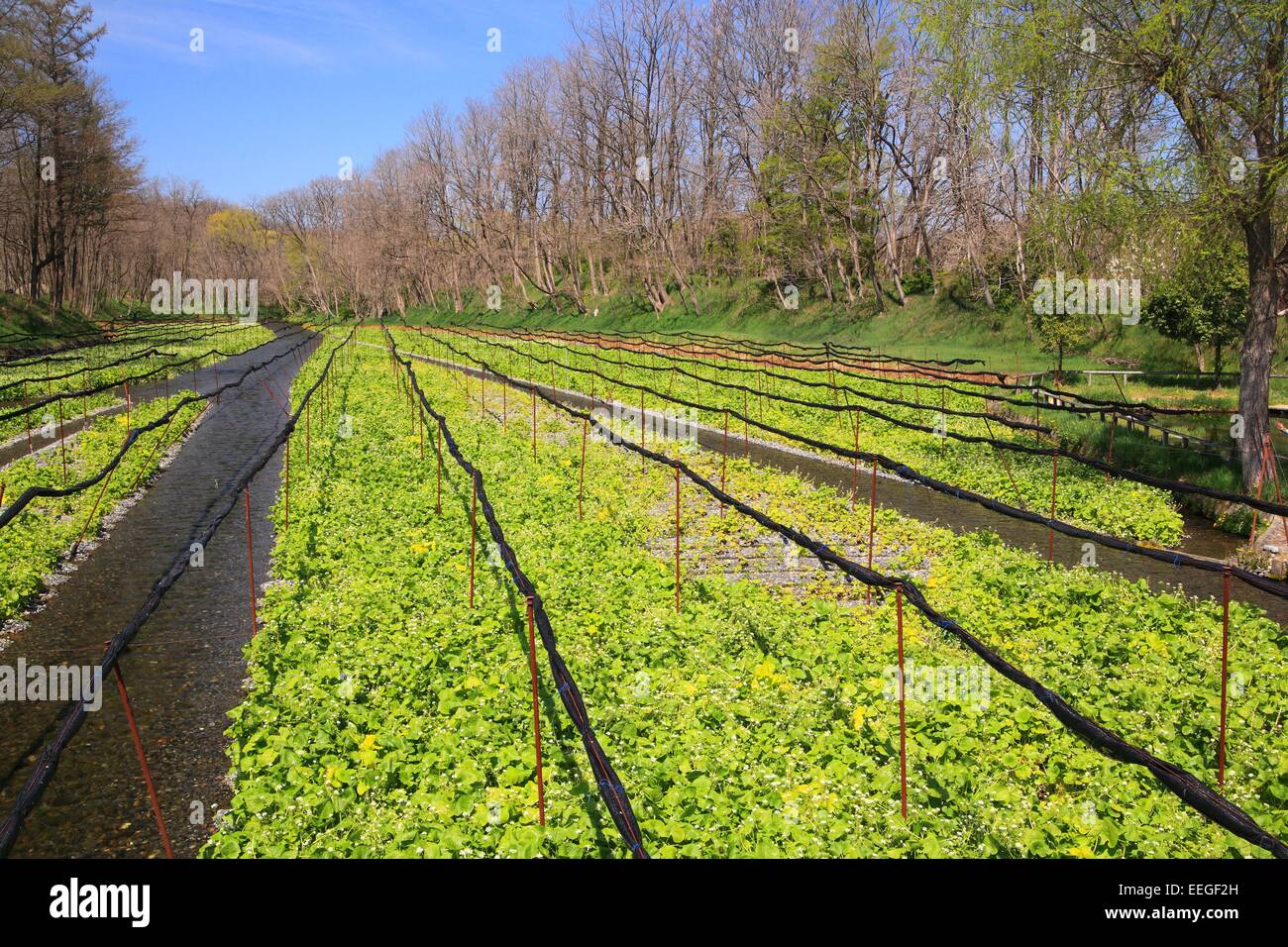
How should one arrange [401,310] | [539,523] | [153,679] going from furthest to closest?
1. [401,310]
2. [539,523]
3. [153,679]

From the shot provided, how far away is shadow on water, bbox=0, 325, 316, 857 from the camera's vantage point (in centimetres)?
704

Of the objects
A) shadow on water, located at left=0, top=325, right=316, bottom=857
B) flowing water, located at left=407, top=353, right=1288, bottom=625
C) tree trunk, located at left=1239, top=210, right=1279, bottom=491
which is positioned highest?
tree trunk, located at left=1239, top=210, right=1279, bottom=491

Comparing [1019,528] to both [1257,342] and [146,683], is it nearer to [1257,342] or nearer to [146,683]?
[1257,342]

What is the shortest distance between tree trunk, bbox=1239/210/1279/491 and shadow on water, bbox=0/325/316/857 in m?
18.2

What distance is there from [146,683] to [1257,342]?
20.1m

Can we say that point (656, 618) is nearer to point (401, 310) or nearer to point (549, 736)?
point (549, 736)

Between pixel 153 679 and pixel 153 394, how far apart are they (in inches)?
1075

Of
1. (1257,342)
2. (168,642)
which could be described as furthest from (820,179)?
(168,642)

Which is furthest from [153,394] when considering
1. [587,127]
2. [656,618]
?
[587,127]

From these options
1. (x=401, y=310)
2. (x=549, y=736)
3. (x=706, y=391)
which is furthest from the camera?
(x=401, y=310)

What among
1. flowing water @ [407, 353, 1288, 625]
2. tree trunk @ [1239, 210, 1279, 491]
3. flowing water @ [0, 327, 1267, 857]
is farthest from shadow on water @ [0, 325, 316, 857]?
tree trunk @ [1239, 210, 1279, 491]

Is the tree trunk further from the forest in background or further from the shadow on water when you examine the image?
the shadow on water

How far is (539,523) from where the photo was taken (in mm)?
14070

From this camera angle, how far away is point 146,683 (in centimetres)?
952
